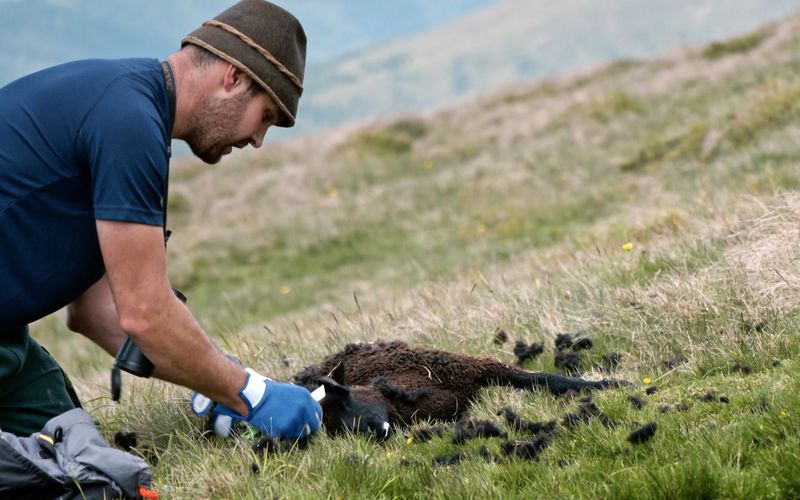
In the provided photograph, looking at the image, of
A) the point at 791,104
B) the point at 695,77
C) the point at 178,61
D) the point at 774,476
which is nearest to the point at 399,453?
the point at 774,476

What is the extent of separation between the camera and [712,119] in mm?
15773

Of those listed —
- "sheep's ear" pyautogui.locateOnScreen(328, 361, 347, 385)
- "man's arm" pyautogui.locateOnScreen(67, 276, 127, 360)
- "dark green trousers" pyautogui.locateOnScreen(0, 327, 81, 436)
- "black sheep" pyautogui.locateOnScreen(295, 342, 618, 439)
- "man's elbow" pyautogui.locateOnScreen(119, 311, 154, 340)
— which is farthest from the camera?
"man's arm" pyautogui.locateOnScreen(67, 276, 127, 360)

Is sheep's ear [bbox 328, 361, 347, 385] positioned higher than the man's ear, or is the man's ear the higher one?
the man's ear

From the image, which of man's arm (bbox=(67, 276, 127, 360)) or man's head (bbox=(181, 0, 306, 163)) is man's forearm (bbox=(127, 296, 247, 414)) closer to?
man's head (bbox=(181, 0, 306, 163))

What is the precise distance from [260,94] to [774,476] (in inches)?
98.5

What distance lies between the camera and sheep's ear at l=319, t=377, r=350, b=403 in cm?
376

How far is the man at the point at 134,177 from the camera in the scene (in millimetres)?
3225

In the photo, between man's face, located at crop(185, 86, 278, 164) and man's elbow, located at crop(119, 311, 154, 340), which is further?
man's face, located at crop(185, 86, 278, 164)

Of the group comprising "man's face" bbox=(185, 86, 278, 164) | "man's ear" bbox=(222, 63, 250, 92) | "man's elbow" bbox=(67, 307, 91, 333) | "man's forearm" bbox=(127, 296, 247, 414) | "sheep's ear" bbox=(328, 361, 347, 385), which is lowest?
"sheep's ear" bbox=(328, 361, 347, 385)

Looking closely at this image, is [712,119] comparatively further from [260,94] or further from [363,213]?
[260,94]

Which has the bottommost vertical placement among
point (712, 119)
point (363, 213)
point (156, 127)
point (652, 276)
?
point (363, 213)

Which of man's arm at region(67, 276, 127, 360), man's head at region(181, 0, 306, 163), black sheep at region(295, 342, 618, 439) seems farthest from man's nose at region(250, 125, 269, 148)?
man's arm at region(67, 276, 127, 360)

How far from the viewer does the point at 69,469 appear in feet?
10.6

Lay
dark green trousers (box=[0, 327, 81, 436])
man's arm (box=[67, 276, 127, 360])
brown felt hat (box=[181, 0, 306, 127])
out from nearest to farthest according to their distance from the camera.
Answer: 1. brown felt hat (box=[181, 0, 306, 127])
2. dark green trousers (box=[0, 327, 81, 436])
3. man's arm (box=[67, 276, 127, 360])
